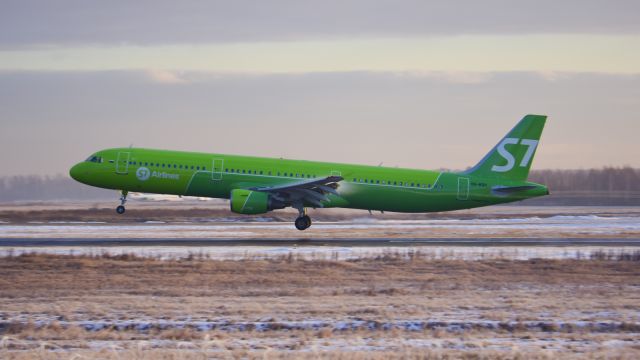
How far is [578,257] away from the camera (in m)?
26.1

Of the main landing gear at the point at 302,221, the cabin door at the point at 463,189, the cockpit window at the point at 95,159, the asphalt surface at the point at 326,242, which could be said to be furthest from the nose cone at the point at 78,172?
the cabin door at the point at 463,189

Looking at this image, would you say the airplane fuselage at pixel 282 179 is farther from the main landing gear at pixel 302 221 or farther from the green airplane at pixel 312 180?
the main landing gear at pixel 302 221

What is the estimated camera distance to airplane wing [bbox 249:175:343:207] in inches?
1387

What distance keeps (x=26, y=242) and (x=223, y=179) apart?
9052mm

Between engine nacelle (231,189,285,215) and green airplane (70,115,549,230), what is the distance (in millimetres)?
43

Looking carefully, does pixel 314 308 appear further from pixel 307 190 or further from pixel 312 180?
pixel 307 190

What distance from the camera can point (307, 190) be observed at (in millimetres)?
35875

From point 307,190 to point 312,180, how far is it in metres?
0.56

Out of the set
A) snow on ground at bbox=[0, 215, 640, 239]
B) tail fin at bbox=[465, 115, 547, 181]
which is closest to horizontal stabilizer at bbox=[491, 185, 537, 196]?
tail fin at bbox=[465, 115, 547, 181]

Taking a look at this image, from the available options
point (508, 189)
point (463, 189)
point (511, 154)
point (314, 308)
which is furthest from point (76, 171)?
point (314, 308)

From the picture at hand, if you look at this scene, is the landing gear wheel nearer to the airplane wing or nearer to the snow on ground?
the snow on ground

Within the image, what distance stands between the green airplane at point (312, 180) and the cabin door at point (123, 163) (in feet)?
0.15

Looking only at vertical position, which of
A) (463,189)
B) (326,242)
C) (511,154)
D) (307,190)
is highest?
(511,154)

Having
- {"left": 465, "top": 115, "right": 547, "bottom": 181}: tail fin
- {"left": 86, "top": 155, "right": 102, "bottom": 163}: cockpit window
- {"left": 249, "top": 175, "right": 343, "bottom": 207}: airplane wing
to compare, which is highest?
{"left": 465, "top": 115, "right": 547, "bottom": 181}: tail fin
